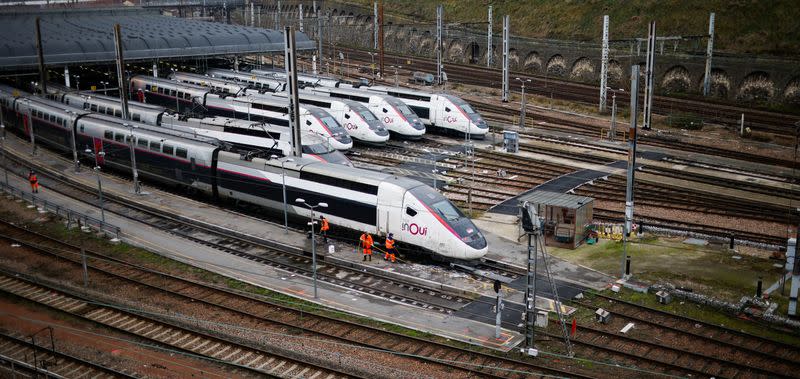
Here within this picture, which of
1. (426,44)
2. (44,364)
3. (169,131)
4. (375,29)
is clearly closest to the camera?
(44,364)

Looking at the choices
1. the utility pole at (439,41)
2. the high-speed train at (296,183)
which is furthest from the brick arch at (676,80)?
the high-speed train at (296,183)

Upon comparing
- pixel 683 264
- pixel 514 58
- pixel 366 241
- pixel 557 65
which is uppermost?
pixel 514 58

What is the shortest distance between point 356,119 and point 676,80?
1573 inches

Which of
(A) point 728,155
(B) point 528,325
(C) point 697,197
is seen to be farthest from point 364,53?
(B) point 528,325

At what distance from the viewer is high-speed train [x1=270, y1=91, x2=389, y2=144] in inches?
2271

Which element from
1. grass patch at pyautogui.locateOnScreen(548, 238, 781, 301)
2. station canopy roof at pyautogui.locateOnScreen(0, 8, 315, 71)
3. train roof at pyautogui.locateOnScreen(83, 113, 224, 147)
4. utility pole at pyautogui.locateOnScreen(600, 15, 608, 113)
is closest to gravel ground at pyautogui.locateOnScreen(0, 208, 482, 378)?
train roof at pyautogui.locateOnScreen(83, 113, 224, 147)

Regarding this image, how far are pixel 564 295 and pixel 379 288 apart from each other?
7904 millimetres

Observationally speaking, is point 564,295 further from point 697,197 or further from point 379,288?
point 697,197

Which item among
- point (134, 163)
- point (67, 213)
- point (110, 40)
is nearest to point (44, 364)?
point (67, 213)

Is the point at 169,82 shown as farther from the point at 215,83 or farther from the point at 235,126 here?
the point at 235,126

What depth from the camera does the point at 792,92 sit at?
7088 cm

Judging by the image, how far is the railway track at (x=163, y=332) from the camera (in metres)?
26.3

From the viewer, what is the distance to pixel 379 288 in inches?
1308

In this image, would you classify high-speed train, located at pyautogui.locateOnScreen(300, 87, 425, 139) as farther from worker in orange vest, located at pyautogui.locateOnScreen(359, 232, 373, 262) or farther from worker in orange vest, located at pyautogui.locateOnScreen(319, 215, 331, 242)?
worker in orange vest, located at pyautogui.locateOnScreen(359, 232, 373, 262)
